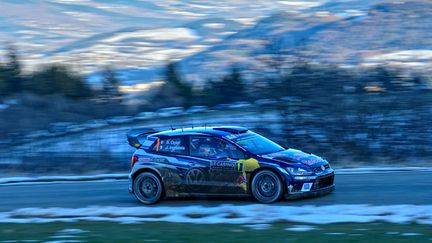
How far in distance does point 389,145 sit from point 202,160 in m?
10.6

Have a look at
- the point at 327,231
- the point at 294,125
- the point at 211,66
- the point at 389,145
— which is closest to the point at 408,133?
the point at 389,145

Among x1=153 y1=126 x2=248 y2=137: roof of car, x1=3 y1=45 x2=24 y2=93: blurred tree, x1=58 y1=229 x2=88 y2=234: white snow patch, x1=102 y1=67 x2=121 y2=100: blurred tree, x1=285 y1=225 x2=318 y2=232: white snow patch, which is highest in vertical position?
Answer: x1=3 y1=45 x2=24 y2=93: blurred tree

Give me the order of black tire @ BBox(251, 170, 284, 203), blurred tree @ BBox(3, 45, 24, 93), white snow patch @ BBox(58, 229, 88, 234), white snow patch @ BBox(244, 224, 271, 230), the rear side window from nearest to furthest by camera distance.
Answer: white snow patch @ BBox(244, 224, 271, 230), white snow patch @ BBox(58, 229, 88, 234), black tire @ BBox(251, 170, 284, 203), the rear side window, blurred tree @ BBox(3, 45, 24, 93)

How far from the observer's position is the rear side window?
13.8 meters

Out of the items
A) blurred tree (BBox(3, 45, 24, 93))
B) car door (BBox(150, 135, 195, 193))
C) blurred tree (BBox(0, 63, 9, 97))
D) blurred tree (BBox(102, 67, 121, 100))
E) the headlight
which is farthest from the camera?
blurred tree (BBox(3, 45, 24, 93))

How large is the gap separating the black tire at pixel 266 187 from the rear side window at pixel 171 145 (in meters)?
1.63

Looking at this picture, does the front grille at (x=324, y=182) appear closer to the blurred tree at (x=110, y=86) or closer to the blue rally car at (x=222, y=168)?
the blue rally car at (x=222, y=168)

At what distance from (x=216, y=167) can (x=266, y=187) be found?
1.04 meters

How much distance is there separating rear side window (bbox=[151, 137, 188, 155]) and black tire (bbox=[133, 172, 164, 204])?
54cm

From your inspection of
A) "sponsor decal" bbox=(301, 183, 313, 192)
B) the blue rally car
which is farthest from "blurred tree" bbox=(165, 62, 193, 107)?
"sponsor decal" bbox=(301, 183, 313, 192)

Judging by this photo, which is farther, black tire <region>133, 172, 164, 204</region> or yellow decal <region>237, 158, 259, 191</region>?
black tire <region>133, 172, 164, 204</region>

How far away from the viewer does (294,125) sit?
23.8 meters

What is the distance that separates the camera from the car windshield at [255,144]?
13383 millimetres

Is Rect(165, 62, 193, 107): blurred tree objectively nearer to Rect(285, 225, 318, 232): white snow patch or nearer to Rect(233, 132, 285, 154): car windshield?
Rect(233, 132, 285, 154): car windshield
